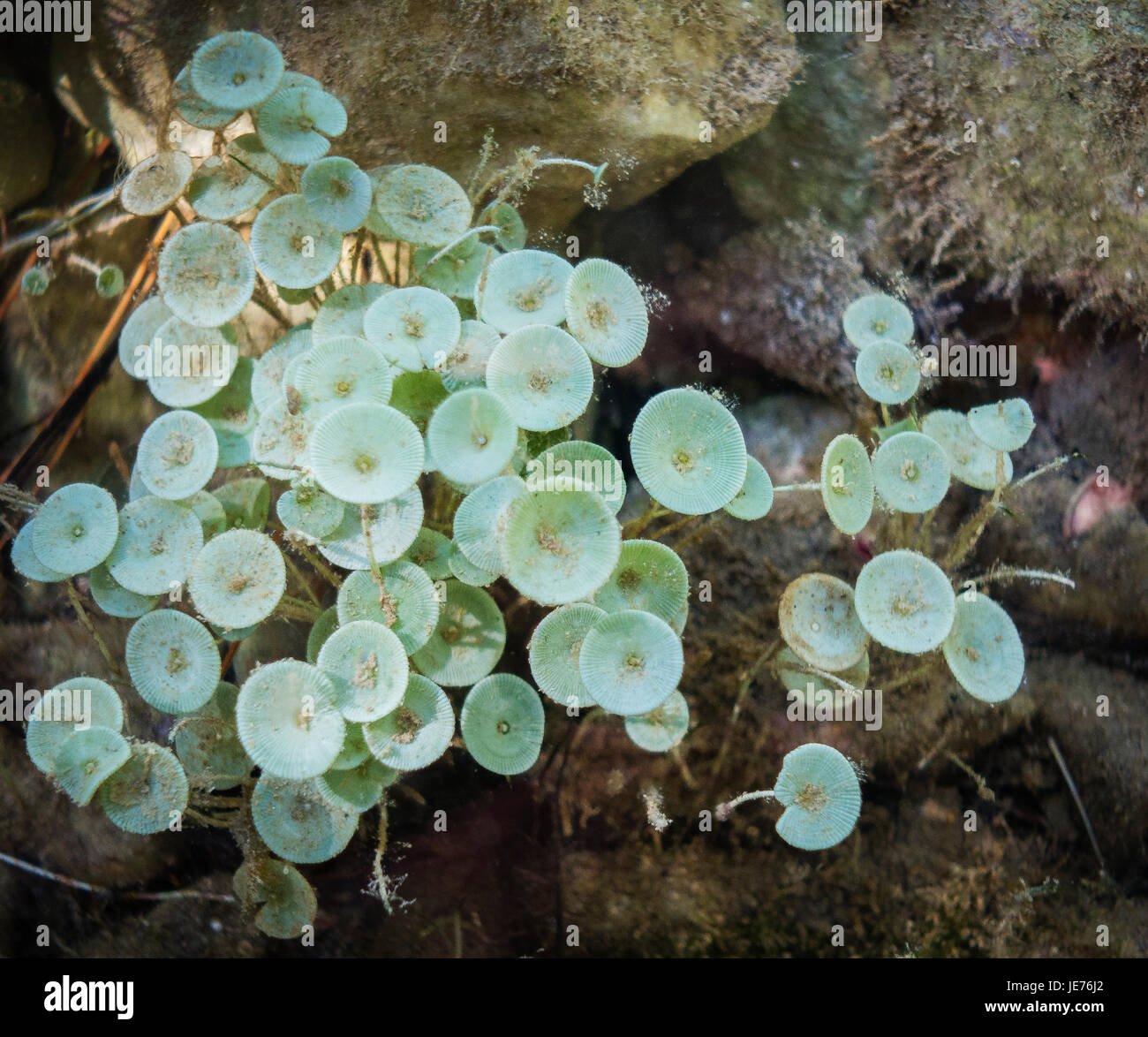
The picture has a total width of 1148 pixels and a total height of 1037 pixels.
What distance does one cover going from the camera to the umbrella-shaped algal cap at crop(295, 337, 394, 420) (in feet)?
4.22

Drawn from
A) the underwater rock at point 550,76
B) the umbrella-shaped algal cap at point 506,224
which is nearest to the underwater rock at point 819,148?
the underwater rock at point 550,76

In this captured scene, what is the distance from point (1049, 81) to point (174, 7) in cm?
199

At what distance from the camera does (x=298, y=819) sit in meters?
1.30

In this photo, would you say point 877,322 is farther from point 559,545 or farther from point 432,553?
point 432,553

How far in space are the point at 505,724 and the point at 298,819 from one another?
1.27 ft

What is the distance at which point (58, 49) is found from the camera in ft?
5.80

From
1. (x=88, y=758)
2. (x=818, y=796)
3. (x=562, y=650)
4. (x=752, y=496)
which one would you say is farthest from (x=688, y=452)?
(x=88, y=758)

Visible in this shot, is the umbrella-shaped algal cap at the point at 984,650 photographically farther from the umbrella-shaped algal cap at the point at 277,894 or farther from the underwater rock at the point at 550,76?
the umbrella-shaped algal cap at the point at 277,894

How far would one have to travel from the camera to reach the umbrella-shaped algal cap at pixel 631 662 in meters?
1.18

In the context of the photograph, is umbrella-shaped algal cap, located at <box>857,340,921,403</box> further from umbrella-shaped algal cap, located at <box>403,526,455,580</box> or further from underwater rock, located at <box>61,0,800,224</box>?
umbrella-shaped algal cap, located at <box>403,526,455,580</box>

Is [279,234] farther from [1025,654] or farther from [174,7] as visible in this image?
[1025,654]

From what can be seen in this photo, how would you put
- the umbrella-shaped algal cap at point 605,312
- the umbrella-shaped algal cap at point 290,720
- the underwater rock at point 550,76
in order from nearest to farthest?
the umbrella-shaped algal cap at point 290,720, the umbrella-shaped algal cap at point 605,312, the underwater rock at point 550,76

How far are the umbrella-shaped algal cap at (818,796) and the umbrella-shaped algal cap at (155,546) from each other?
3.66 feet

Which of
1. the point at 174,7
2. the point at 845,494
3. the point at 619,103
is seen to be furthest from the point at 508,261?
the point at 174,7
